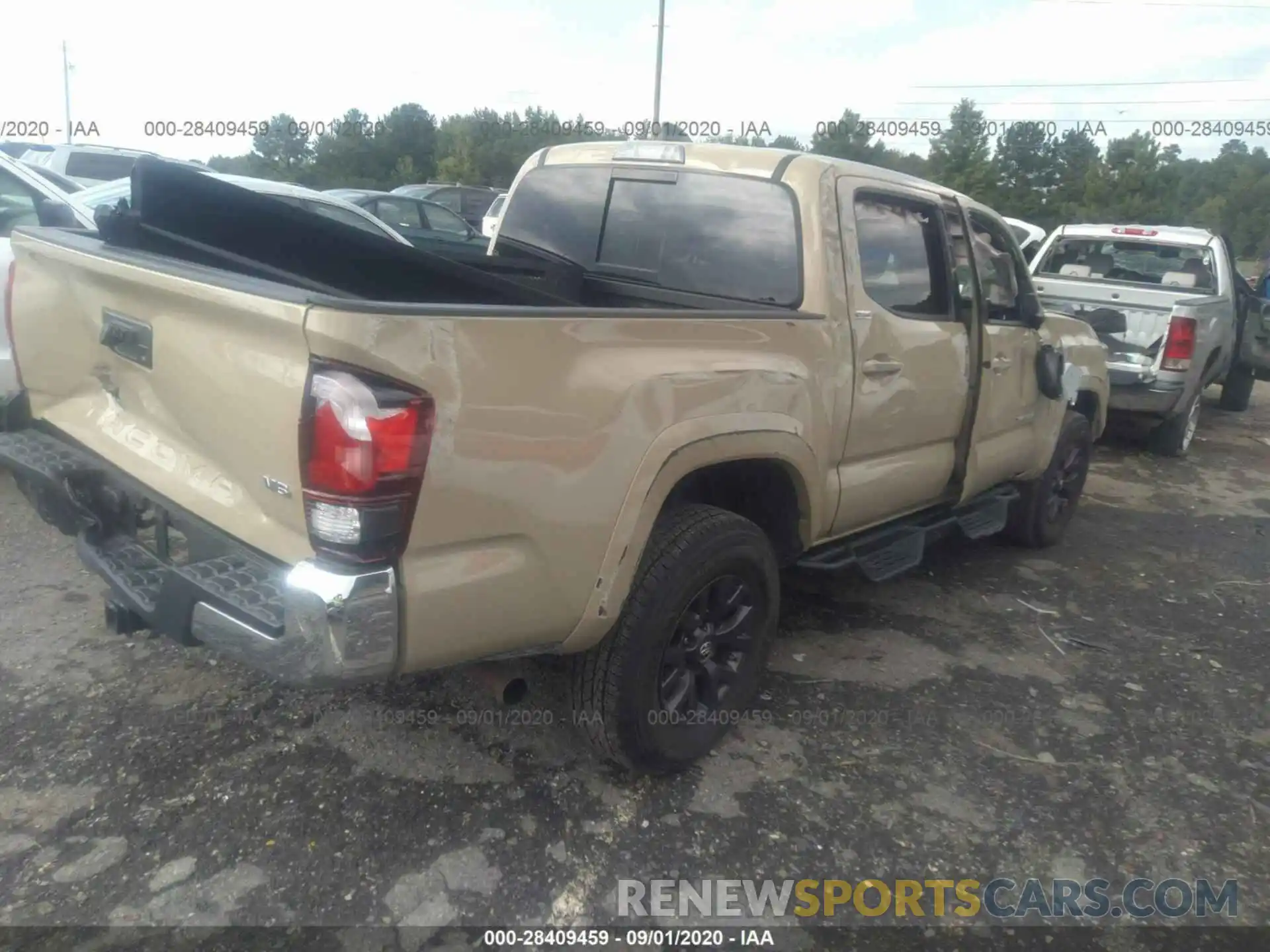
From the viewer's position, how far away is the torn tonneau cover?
8.70 ft

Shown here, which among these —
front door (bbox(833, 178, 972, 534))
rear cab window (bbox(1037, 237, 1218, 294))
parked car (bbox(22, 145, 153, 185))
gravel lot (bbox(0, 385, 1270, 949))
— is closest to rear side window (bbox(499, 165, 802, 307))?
front door (bbox(833, 178, 972, 534))

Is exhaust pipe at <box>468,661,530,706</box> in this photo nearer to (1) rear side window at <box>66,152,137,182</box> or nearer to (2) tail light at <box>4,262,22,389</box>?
(2) tail light at <box>4,262,22,389</box>

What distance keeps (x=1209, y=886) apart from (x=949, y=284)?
7.42 feet

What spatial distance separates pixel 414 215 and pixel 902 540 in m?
11.1

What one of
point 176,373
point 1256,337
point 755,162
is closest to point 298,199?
point 755,162

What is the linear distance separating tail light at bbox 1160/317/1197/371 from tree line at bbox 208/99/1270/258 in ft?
101

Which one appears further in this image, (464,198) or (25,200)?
(464,198)

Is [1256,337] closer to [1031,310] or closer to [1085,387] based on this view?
[1085,387]

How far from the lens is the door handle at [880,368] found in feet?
11.0

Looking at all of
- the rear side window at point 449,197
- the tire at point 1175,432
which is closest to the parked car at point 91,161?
the rear side window at point 449,197

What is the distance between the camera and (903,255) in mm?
3670

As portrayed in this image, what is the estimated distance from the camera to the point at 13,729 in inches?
117

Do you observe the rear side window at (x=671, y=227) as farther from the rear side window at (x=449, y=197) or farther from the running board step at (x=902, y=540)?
the rear side window at (x=449, y=197)

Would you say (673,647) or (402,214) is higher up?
(402,214)
